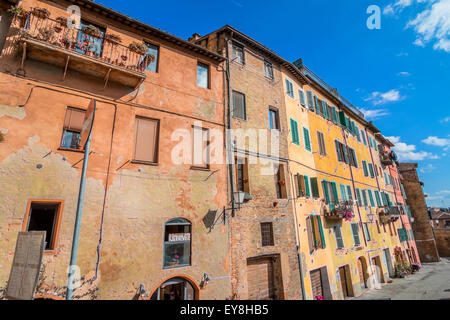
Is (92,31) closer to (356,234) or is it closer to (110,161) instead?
(110,161)

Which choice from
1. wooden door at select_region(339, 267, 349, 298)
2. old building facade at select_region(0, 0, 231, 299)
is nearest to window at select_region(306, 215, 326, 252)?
wooden door at select_region(339, 267, 349, 298)

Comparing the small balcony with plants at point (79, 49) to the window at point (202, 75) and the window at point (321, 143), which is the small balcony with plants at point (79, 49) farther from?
the window at point (321, 143)

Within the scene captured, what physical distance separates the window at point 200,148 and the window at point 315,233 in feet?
25.6

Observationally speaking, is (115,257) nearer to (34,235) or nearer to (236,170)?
(34,235)

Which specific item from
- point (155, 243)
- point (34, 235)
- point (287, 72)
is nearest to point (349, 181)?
point (287, 72)

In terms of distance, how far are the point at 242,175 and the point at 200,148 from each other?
9.01ft

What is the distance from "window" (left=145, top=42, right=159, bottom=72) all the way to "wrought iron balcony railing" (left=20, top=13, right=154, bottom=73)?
508mm

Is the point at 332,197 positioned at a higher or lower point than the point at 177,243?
higher

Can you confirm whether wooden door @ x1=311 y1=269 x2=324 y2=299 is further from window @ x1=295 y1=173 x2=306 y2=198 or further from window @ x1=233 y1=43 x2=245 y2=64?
window @ x1=233 y1=43 x2=245 y2=64

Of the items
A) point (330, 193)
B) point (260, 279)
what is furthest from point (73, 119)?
point (330, 193)

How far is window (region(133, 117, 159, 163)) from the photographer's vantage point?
888cm

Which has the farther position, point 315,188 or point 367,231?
point 367,231

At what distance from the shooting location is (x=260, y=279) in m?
10.9

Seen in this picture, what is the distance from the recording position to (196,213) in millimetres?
9445
